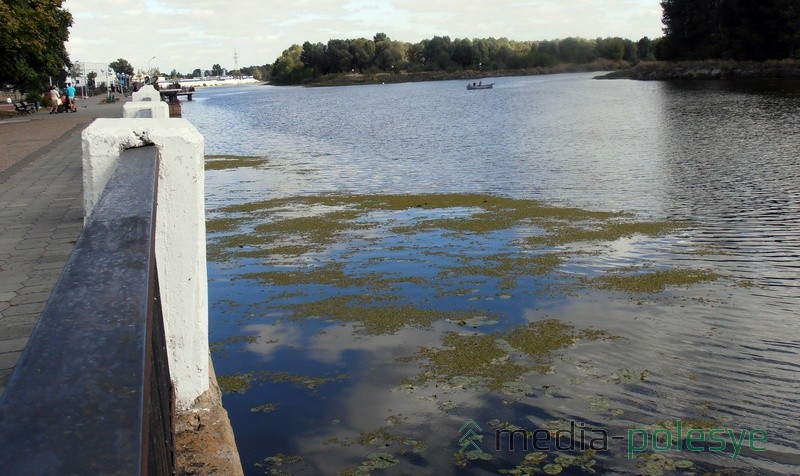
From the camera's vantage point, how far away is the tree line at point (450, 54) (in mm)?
176250

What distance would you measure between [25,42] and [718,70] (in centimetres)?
7101

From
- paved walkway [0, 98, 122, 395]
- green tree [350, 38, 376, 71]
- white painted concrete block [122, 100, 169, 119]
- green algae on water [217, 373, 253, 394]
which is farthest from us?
green tree [350, 38, 376, 71]

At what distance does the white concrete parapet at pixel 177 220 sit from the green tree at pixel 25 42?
29816 mm

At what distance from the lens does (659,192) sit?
15.3 metres

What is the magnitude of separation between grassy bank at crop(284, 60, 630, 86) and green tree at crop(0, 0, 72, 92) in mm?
135957

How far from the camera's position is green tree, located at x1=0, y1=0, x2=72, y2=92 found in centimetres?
2992

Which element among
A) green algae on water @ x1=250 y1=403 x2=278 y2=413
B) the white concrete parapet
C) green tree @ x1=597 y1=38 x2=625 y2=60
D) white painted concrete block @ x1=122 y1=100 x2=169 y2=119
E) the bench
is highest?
green tree @ x1=597 y1=38 x2=625 y2=60

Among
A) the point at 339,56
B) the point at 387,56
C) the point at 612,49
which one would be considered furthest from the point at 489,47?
the point at 339,56

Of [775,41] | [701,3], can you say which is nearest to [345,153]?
[775,41]

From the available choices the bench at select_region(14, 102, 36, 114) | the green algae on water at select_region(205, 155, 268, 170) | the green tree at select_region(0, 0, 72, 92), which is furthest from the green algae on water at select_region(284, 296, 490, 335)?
the bench at select_region(14, 102, 36, 114)

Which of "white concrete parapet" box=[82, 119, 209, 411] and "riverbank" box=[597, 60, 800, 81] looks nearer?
"white concrete parapet" box=[82, 119, 209, 411]

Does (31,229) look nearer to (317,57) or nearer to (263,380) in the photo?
(263,380)

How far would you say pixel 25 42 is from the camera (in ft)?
103

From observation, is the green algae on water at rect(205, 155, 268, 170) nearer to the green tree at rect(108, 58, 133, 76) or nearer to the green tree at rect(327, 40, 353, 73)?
the green tree at rect(108, 58, 133, 76)
